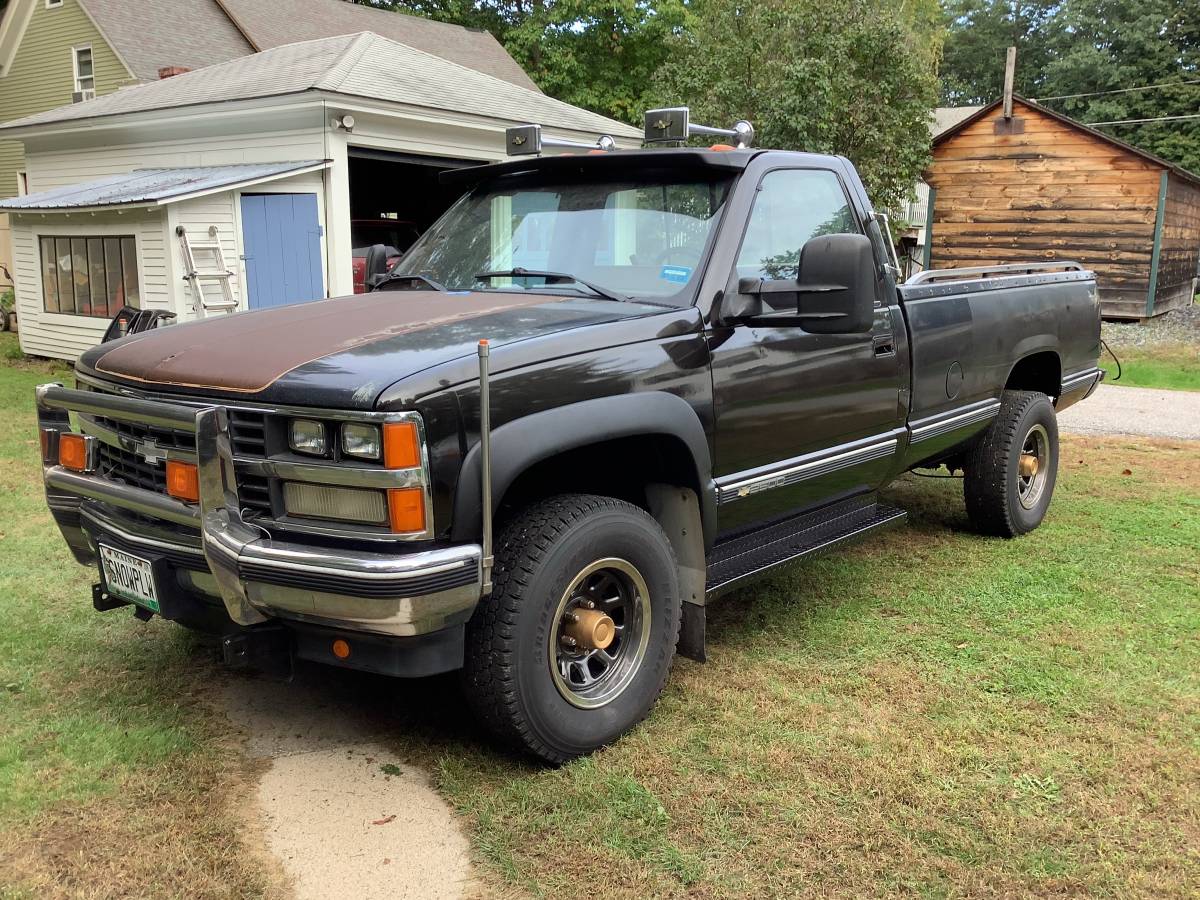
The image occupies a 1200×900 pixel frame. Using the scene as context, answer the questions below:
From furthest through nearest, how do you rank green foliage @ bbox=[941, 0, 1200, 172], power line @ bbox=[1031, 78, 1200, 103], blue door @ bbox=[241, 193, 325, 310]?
power line @ bbox=[1031, 78, 1200, 103]
green foliage @ bbox=[941, 0, 1200, 172]
blue door @ bbox=[241, 193, 325, 310]

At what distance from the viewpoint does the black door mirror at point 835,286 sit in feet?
12.5

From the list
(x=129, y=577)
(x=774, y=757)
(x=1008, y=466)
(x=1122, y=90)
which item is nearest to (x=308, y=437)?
(x=129, y=577)

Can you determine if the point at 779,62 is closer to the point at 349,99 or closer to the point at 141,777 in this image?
the point at 349,99

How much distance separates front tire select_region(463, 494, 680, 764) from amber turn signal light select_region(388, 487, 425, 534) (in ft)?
1.42

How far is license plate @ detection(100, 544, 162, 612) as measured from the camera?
3.34 meters

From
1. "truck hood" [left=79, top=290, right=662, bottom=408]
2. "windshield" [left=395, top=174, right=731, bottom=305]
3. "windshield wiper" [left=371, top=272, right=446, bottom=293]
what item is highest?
"windshield" [left=395, top=174, right=731, bottom=305]

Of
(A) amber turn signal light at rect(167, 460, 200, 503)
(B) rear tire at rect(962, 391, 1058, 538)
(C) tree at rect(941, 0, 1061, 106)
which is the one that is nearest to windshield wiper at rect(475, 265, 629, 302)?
(A) amber turn signal light at rect(167, 460, 200, 503)

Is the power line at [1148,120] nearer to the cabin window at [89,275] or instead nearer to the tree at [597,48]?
the tree at [597,48]

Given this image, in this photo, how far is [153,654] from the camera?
14.5ft

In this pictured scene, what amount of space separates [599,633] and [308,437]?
116cm

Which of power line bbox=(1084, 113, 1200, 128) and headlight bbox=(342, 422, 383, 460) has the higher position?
power line bbox=(1084, 113, 1200, 128)

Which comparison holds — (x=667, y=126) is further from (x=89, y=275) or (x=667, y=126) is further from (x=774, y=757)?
(x=89, y=275)

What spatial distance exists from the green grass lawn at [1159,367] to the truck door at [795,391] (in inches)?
368

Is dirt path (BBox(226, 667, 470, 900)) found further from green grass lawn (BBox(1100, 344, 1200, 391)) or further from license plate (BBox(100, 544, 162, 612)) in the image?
green grass lawn (BBox(1100, 344, 1200, 391))
